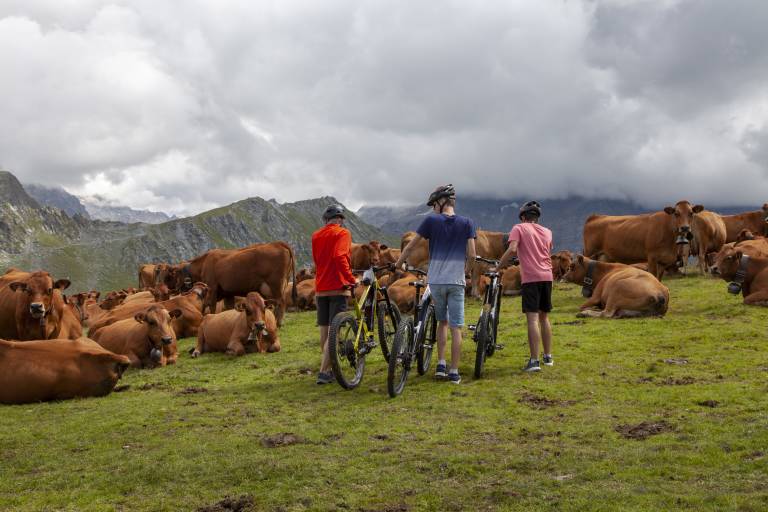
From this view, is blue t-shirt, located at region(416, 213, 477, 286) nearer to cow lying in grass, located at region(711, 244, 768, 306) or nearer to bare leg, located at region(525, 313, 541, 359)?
bare leg, located at region(525, 313, 541, 359)

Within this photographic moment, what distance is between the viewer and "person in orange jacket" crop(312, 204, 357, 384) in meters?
11.7

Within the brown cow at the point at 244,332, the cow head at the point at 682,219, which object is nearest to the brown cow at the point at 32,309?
the brown cow at the point at 244,332

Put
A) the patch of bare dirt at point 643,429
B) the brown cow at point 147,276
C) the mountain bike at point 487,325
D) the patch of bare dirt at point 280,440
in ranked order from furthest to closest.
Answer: the brown cow at point 147,276
the mountain bike at point 487,325
the patch of bare dirt at point 280,440
the patch of bare dirt at point 643,429

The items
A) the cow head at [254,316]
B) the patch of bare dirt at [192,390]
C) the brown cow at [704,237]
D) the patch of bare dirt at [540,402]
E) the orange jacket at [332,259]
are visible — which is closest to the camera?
the patch of bare dirt at [540,402]

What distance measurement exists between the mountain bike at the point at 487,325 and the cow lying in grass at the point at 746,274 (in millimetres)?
8161

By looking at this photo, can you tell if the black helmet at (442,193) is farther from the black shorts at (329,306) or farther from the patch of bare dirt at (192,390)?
the patch of bare dirt at (192,390)

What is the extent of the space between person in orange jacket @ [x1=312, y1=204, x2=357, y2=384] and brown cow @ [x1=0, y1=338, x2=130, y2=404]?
148 inches

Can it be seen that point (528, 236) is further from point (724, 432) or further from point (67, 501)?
point (67, 501)

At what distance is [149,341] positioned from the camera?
1559 centimetres

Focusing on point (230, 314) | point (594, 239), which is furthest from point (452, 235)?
point (594, 239)

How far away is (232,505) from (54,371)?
684cm

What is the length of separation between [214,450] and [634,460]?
15.7 feet

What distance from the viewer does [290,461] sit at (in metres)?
7.43

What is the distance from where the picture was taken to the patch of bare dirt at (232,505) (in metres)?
6.29
